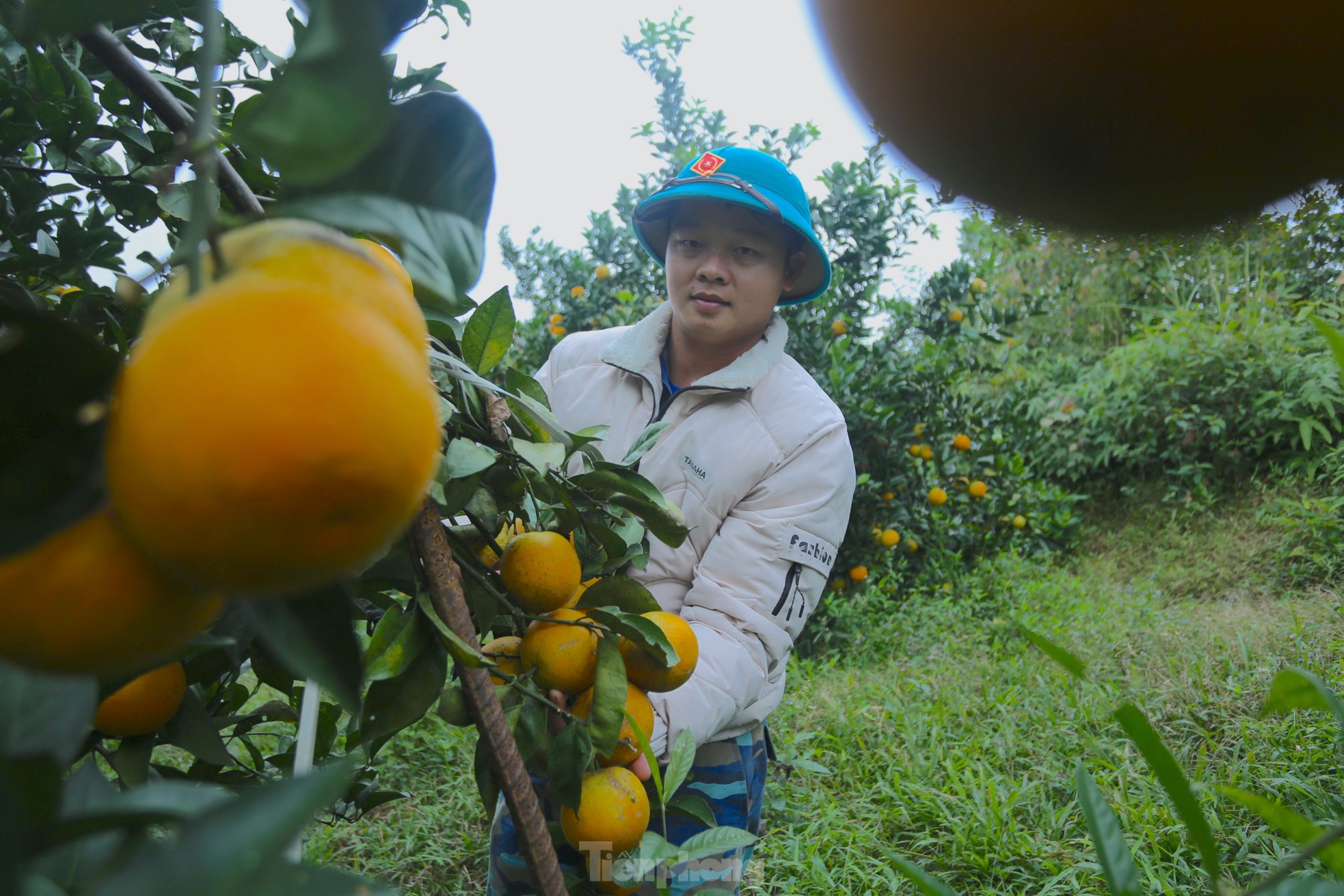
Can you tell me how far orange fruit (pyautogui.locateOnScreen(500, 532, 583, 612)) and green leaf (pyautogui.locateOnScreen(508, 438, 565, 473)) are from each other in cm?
9

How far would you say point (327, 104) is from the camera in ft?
0.72

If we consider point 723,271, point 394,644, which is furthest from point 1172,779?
point 723,271

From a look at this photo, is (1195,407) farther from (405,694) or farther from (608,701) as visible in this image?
(405,694)

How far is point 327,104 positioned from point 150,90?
0.13 metres

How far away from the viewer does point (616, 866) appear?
70 centimetres

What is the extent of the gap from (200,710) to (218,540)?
17.1 inches

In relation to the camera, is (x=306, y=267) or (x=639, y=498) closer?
(x=306, y=267)

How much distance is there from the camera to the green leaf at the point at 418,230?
24 centimetres

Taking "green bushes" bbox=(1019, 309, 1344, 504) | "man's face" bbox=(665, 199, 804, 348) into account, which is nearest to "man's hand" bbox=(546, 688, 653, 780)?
"man's face" bbox=(665, 199, 804, 348)

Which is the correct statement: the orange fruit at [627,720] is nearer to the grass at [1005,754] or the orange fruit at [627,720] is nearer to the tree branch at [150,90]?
the tree branch at [150,90]

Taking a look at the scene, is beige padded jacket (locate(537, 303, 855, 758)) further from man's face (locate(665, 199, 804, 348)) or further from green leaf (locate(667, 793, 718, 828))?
green leaf (locate(667, 793, 718, 828))

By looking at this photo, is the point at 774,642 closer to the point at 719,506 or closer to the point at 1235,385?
the point at 719,506

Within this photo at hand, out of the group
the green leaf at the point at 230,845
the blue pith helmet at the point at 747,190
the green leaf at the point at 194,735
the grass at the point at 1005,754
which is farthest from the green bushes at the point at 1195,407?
the green leaf at the point at 230,845

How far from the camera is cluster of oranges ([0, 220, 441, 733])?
0.19 meters
